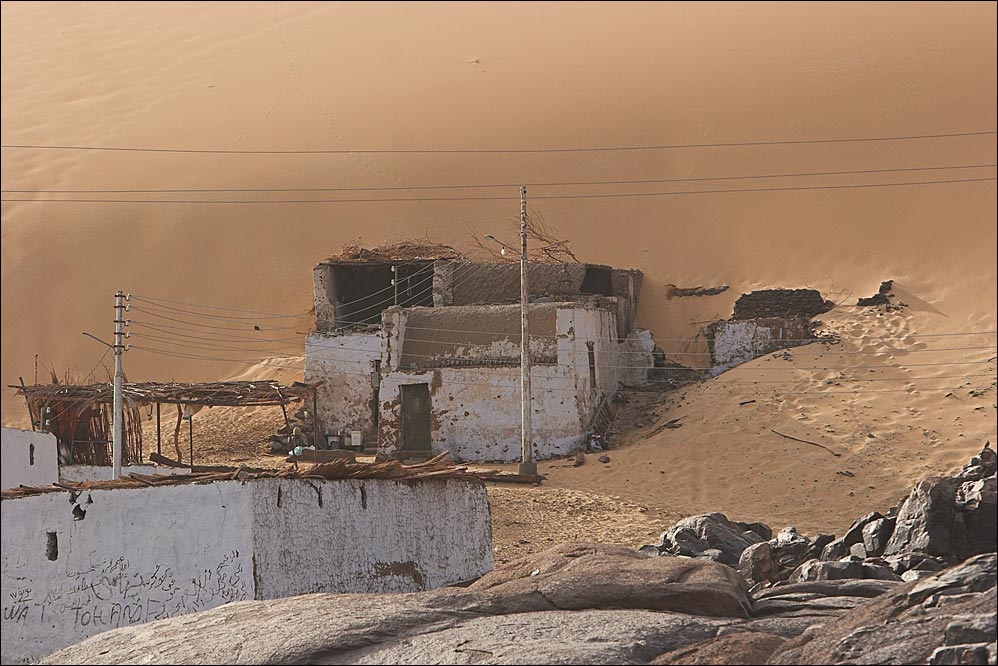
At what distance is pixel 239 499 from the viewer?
13070 mm

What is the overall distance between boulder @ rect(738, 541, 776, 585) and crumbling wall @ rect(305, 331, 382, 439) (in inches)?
584

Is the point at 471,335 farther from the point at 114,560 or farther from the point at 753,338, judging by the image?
the point at 114,560

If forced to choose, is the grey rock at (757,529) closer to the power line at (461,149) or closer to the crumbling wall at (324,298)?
the crumbling wall at (324,298)

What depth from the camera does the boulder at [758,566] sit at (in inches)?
496

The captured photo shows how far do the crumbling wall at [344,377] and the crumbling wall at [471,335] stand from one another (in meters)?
0.88

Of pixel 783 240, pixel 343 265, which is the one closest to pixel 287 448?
pixel 343 265

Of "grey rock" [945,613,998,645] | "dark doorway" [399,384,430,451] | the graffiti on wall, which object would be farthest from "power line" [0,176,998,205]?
"grey rock" [945,613,998,645]

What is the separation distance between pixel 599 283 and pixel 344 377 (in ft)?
24.9

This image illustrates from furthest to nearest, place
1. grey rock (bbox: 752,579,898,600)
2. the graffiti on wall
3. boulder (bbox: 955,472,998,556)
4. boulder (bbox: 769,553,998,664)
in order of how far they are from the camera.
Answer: the graffiti on wall
boulder (bbox: 955,472,998,556)
grey rock (bbox: 752,579,898,600)
boulder (bbox: 769,553,998,664)

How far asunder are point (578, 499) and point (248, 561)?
9.23 meters

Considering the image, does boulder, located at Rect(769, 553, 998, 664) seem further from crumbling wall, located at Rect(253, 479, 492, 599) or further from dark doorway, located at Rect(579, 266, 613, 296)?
dark doorway, located at Rect(579, 266, 613, 296)

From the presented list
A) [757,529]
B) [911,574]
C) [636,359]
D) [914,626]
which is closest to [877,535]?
[911,574]

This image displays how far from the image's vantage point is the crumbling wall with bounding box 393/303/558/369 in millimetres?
25391

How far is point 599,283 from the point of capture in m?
31.3
